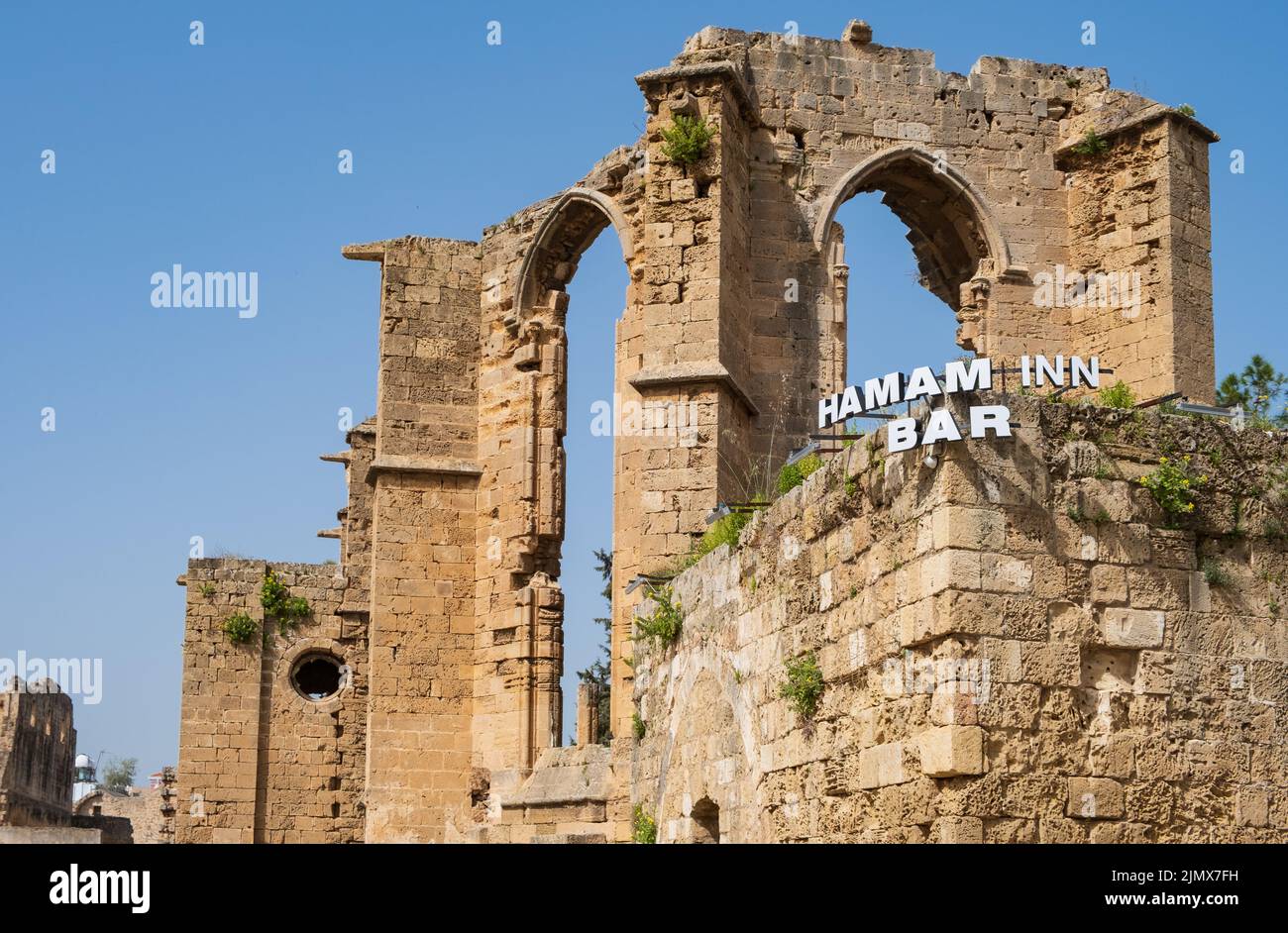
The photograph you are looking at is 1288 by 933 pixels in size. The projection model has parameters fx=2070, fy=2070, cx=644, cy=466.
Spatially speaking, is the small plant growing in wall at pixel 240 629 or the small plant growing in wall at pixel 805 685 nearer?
the small plant growing in wall at pixel 805 685

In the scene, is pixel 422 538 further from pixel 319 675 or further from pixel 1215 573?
pixel 1215 573

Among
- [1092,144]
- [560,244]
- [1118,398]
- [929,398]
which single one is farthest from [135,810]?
[929,398]

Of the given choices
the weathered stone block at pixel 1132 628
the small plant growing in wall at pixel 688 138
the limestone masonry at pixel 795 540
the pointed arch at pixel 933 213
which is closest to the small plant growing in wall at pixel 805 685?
the limestone masonry at pixel 795 540

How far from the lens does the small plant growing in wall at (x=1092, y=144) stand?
69.4 ft

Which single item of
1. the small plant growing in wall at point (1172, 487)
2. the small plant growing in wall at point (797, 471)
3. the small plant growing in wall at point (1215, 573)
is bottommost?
the small plant growing in wall at point (1215, 573)

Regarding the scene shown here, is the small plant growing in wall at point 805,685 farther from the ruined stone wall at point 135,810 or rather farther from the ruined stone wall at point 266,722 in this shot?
the ruined stone wall at point 135,810

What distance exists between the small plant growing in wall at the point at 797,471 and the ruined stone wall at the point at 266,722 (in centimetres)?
1626

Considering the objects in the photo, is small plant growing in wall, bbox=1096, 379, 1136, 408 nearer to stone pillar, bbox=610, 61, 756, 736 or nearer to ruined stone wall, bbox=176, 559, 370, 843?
stone pillar, bbox=610, 61, 756, 736

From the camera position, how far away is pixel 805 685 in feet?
35.8

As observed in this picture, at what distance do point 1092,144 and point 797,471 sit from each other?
33.9ft

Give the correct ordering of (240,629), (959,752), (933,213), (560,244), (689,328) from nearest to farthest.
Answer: (959,752) → (689,328) → (933,213) → (560,244) → (240,629)

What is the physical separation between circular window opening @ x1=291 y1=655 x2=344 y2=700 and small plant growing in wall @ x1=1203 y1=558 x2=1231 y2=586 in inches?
795

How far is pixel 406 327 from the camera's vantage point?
2475 cm

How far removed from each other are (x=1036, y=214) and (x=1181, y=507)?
12204 millimetres
